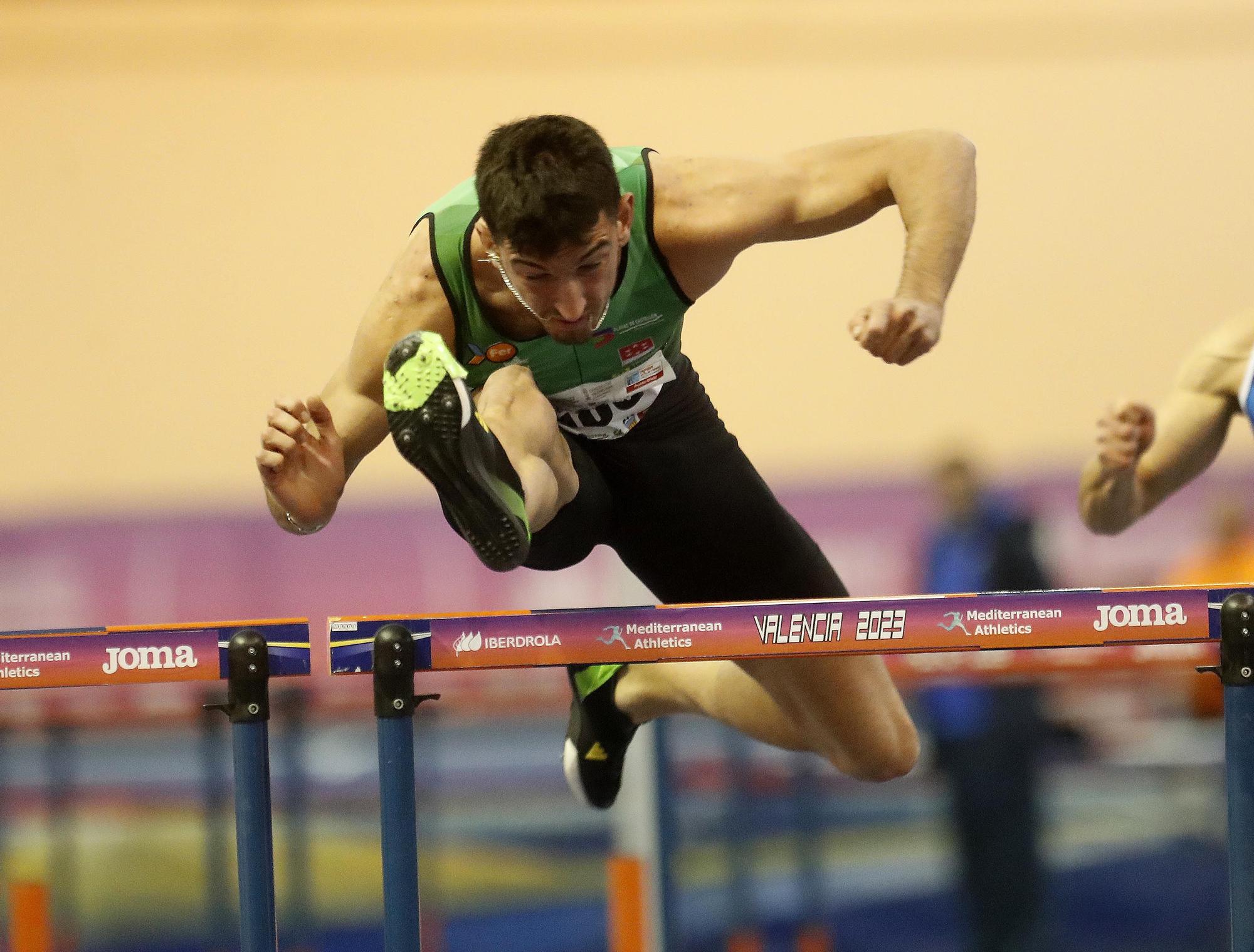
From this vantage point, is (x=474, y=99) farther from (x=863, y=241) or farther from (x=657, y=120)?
(x=863, y=241)

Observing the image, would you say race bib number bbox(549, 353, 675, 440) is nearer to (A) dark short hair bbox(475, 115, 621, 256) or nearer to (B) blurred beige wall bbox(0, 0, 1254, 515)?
(A) dark short hair bbox(475, 115, 621, 256)

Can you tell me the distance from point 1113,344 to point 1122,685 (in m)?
3.32

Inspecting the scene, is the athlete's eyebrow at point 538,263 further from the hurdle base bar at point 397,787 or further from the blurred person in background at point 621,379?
the hurdle base bar at point 397,787

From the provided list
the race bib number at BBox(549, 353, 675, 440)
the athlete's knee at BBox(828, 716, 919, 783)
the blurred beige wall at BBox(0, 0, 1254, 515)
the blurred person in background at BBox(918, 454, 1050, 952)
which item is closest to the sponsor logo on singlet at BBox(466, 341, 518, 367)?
the race bib number at BBox(549, 353, 675, 440)

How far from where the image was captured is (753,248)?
7.92 m

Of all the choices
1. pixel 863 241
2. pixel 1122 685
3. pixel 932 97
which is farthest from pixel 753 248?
pixel 1122 685

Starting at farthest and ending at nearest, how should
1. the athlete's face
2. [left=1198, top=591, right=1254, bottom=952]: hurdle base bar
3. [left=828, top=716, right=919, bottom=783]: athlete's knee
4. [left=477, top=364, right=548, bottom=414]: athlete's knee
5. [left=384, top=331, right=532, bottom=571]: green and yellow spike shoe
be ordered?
[left=828, top=716, right=919, bottom=783]: athlete's knee → [left=477, top=364, right=548, bottom=414]: athlete's knee → the athlete's face → [left=1198, top=591, right=1254, bottom=952]: hurdle base bar → [left=384, top=331, right=532, bottom=571]: green and yellow spike shoe

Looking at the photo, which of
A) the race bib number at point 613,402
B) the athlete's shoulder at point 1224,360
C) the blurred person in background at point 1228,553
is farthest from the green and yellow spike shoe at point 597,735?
→ the blurred person in background at point 1228,553

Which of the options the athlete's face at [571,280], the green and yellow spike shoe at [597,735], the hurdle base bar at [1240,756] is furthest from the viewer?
the green and yellow spike shoe at [597,735]

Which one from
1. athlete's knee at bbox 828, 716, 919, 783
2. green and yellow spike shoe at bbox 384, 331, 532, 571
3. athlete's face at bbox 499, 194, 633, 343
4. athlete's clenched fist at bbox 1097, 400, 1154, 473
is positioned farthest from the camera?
athlete's knee at bbox 828, 716, 919, 783

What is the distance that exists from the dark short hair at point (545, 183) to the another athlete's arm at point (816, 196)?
0.66ft

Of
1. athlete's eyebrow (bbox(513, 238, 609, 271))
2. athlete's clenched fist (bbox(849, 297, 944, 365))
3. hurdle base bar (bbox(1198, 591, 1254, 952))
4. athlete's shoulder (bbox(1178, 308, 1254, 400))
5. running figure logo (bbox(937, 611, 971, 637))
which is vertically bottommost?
hurdle base bar (bbox(1198, 591, 1254, 952))

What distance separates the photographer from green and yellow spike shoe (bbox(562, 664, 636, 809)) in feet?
10.9

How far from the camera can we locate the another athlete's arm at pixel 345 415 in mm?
2436
